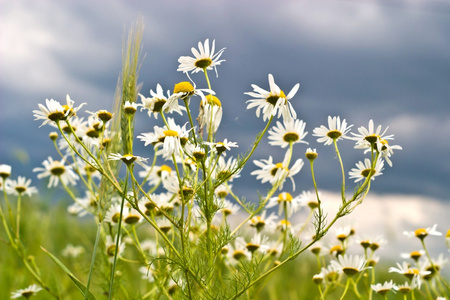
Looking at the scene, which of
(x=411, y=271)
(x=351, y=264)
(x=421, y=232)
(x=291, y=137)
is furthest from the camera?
(x=421, y=232)

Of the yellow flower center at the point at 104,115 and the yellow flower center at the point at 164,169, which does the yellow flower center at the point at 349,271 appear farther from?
the yellow flower center at the point at 104,115

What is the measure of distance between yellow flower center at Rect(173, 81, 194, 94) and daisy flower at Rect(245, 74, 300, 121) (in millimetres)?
209

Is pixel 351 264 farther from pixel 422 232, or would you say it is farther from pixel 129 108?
pixel 129 108

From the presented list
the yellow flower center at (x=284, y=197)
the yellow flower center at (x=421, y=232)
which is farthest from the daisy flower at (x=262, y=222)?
the yellow flower center at (x=421, y=232)

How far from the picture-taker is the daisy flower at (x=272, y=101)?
176 centimetres

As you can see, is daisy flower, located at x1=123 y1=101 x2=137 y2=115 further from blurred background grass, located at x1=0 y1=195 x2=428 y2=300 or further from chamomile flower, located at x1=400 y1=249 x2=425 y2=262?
chamomile flower, located at x1=400 y1=249 x2=425 y2=262

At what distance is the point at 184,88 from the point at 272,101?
32 cm

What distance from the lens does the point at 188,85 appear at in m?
1.77

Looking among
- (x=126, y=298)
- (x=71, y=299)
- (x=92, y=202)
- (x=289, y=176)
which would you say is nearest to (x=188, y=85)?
(x=289, y=176)

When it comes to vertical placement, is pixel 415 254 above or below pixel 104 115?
below

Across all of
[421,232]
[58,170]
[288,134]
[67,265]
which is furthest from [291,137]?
[67,265]

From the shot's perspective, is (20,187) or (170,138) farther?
(20,187)

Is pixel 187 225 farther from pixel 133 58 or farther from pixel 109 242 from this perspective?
pixel 109 242

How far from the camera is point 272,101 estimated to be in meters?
1.81
